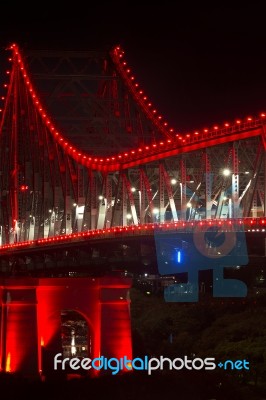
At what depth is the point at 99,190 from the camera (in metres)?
66.8

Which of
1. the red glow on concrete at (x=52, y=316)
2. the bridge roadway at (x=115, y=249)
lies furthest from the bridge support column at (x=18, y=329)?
the bridge roadway at (x=115, y=249)

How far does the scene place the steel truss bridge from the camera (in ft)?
160

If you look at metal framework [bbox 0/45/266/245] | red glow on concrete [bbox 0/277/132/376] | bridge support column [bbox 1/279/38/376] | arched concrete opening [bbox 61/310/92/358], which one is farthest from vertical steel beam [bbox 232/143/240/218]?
arched concrete opening [bbox 61/310/92/358]

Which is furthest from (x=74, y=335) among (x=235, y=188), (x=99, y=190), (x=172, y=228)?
(x=235, y=188)

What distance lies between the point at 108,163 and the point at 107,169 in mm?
518

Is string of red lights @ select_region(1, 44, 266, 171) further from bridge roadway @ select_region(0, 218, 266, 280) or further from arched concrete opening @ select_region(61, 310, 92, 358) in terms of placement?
arched concrete opening @ select_region(61, 310, 92, 358)

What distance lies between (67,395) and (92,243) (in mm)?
8149

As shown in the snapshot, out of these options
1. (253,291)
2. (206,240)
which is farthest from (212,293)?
(206,240)

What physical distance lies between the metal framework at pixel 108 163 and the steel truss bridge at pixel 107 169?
79 mm

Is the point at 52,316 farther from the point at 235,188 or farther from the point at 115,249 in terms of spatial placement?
the point at 235,188

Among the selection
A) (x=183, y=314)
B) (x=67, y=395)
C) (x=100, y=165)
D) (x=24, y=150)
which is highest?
(x=24, y=150)

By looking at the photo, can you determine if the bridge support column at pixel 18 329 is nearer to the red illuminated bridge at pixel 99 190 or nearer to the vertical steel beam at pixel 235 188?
the red illuminated bridge at pixel 99 190

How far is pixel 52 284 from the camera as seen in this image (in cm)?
6144

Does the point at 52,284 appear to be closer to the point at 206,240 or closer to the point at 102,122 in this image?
the point at 206,240
